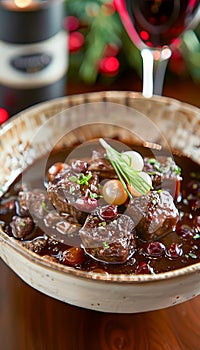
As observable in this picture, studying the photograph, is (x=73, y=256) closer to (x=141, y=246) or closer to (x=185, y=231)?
(x=141, y=246)

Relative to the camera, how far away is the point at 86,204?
54.8 inches

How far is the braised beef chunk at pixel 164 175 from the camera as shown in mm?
1489

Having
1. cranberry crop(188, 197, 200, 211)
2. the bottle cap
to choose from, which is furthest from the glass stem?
cranberry crop(188, 197, 200, 211)

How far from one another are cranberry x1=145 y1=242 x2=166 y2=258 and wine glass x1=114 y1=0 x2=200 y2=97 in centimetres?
55

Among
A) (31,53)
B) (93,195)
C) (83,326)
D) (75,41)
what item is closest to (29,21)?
(31,53)

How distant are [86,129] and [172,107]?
26 cm

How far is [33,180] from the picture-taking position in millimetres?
1613

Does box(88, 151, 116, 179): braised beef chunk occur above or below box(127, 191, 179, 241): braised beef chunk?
above

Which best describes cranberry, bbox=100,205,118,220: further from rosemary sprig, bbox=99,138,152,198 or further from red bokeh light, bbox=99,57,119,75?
red bokeh light, bbox=99,57,119,75

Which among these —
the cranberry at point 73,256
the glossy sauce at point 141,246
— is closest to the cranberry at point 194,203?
the glossy sauce at point 141,246

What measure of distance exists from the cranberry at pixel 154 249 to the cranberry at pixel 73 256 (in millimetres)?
148

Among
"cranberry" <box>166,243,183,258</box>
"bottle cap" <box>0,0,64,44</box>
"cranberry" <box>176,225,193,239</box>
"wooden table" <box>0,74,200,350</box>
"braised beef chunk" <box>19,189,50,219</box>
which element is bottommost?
"wooden table" <box>0,74,200,350</box>

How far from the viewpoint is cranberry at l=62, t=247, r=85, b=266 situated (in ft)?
4.44

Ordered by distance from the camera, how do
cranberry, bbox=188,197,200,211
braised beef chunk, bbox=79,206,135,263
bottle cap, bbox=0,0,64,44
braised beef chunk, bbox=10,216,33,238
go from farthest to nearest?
bottle cap, bbox=0,0,64,44 → cranberry, bbox=188,197,200,211 → braised beef chunk, bbox=10,216,33,238 → braised beef chunk, bbox=79,206,135,263
